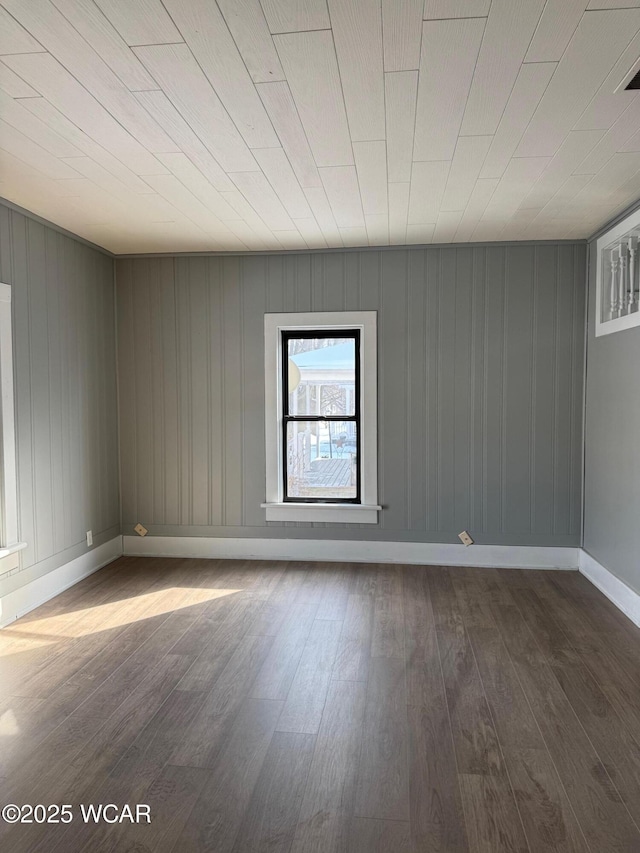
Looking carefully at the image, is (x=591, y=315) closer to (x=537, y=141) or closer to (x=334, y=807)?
(x=537, y=141)

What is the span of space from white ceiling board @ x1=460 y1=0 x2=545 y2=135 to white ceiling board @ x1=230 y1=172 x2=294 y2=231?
1.14 metres

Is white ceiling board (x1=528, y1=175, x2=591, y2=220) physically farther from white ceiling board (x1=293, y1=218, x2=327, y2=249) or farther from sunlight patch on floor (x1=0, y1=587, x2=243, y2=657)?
sunlight patch on floor (x1=0, y1=587, x2=243, y2=657)

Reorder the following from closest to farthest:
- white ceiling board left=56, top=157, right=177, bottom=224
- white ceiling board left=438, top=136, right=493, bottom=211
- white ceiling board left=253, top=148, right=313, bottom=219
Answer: white ceiling board left=438, top=136, right=493, bottom=211 → white ceiling board left=253, top=148, right=313, bottom=219 → white ceiling board left=56, top=157, right=177, bottom=224

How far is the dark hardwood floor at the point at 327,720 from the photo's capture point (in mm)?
1910

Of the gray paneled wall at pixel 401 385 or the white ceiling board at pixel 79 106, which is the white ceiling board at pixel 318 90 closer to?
the white ceiling board at pixel 79 106

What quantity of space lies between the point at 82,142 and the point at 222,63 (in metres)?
0.97

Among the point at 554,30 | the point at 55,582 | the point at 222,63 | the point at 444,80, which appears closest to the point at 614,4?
the point at 554,30

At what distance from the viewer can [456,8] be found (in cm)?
171

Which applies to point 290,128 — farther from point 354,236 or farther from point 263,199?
point 354,236

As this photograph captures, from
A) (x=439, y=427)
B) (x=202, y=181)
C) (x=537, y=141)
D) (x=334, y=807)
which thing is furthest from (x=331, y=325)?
(x=334, y=807)

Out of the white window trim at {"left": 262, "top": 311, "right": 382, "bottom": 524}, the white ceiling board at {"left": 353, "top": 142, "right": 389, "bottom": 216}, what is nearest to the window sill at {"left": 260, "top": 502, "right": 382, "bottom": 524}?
the white window trim at {"left": 262, "top": 311, "right": 382, "bottom": 524}

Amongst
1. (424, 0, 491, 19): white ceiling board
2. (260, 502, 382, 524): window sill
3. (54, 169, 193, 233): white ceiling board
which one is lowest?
(260, 502, 382, 524): window sill

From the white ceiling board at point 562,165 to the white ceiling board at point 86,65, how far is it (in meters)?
1.81

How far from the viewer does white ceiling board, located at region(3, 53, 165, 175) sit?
199 cm
